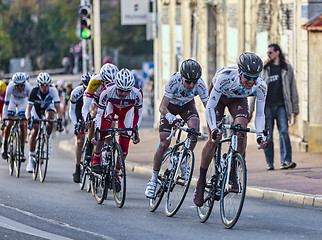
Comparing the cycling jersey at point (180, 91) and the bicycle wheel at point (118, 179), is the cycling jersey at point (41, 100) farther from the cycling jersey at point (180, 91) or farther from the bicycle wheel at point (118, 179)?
the cycling jersey at point (180, 91)

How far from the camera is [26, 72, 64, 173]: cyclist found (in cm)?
1568

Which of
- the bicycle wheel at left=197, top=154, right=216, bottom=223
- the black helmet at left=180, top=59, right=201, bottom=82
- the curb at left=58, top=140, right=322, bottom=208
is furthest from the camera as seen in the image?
the curb at left=58, top=140, right=322, bottom=208

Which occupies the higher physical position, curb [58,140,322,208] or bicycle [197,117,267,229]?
bicycle [197,117,267,229]

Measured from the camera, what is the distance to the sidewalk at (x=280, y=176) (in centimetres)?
1268

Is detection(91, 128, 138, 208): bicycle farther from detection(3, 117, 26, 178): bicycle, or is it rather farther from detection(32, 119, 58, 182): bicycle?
detection(3, 117, 26, 178): bicycle

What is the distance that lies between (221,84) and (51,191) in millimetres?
4569

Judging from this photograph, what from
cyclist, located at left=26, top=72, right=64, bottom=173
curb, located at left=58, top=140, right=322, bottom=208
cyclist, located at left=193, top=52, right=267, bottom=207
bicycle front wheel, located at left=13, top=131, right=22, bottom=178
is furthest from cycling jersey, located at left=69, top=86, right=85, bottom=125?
cyclist, located at left=193, top=52, right=267, bottom=207

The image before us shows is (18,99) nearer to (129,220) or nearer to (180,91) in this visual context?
(180,91)

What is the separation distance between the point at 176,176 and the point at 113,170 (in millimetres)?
1370

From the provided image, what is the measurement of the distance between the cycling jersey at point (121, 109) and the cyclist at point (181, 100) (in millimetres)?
683

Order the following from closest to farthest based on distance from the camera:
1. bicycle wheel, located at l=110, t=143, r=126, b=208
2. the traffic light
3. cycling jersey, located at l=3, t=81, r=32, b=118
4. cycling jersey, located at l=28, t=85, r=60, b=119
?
bicycle wheel, located at l=110, t=143, r=126, b=208 < cycling jersey, located at l=28, t=85, r=60, b=119 < cycling jersey, located at l=3, t=81, r=32, b=118 < the traffic light

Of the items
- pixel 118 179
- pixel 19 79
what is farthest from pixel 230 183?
pixel 19 79

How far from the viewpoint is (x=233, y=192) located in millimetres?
10062

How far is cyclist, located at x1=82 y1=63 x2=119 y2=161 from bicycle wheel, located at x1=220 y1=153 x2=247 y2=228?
3398 millimetres
